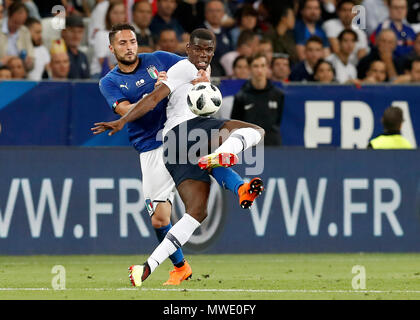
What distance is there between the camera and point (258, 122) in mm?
15289

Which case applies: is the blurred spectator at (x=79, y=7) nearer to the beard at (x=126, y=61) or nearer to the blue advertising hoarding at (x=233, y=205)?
the blue advertising hoarding at (x=233, y=205)

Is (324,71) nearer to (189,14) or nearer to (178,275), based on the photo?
(189,14)

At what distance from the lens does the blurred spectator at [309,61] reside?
55.5ft

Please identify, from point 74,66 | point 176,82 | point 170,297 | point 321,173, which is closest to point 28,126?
point 74,66

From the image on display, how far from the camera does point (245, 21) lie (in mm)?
17875

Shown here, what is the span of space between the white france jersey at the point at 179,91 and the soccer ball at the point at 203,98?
0.19m

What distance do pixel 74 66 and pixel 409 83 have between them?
5017 millimetres

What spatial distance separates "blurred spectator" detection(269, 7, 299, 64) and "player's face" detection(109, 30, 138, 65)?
7269 millimetres

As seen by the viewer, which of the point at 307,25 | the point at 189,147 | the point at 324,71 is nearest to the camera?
the point at 189,147

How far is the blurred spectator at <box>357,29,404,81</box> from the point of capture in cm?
1752

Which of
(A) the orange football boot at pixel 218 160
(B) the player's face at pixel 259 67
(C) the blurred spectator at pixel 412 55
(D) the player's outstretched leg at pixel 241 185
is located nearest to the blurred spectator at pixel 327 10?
(C) the blurred spectator at pixel 412 55

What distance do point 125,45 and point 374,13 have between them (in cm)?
933

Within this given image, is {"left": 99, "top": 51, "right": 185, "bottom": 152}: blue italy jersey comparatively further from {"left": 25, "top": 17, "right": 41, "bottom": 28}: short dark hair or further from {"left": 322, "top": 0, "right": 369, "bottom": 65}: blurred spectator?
{"left": 322, "top": 0, "right": 369, "bottom": 65}: blurred spectator

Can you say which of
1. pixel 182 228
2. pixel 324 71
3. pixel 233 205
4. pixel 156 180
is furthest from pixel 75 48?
pixel 182 228
